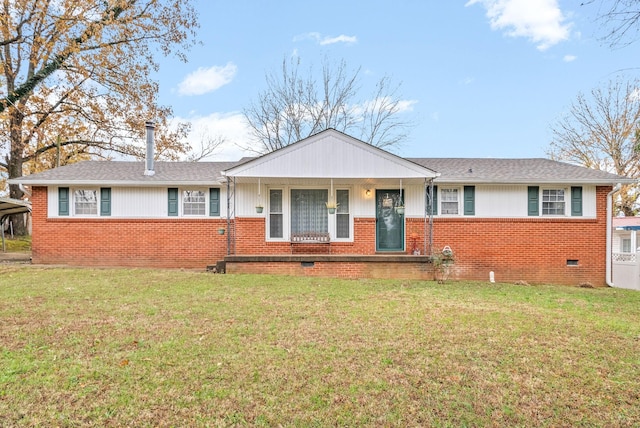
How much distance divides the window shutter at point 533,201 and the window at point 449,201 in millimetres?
2200

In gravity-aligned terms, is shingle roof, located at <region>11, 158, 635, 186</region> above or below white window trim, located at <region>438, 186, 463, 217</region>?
above

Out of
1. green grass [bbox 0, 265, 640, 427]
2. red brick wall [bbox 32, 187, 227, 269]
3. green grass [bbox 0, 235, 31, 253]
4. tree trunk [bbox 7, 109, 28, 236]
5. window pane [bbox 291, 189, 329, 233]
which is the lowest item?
green grass [bbox 0, 265, 640, 427]

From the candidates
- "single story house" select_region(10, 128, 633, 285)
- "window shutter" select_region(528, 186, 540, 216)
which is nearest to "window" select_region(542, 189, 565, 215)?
"single story house" select_region(10, 128, 633, 285)

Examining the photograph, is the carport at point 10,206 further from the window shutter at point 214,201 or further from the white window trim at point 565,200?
the white window trim at point 565,200

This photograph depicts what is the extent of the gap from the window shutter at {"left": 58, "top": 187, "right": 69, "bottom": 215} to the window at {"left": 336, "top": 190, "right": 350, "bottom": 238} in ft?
27.6

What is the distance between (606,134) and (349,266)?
21.5 metres

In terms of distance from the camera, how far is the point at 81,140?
21.3 meters

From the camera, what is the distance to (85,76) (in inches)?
681

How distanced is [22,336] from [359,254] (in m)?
8.44

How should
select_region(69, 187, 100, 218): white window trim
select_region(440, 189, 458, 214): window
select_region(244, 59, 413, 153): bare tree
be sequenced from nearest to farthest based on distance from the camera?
select_region(440, 189, 458, 214): window
select_region(69, 187, 100, 218): white window trim
select_region(244, 59, 413, 153): bare tree

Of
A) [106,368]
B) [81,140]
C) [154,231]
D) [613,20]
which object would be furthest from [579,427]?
[81,140]

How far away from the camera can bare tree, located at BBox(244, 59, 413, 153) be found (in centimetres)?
2322

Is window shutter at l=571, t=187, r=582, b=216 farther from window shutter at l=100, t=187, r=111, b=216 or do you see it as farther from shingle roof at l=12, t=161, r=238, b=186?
window shutter at l=100, t=187, r=111, b=216

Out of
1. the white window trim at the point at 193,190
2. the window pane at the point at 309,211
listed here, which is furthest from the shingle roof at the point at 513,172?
the white window trim at the point at 193,190
